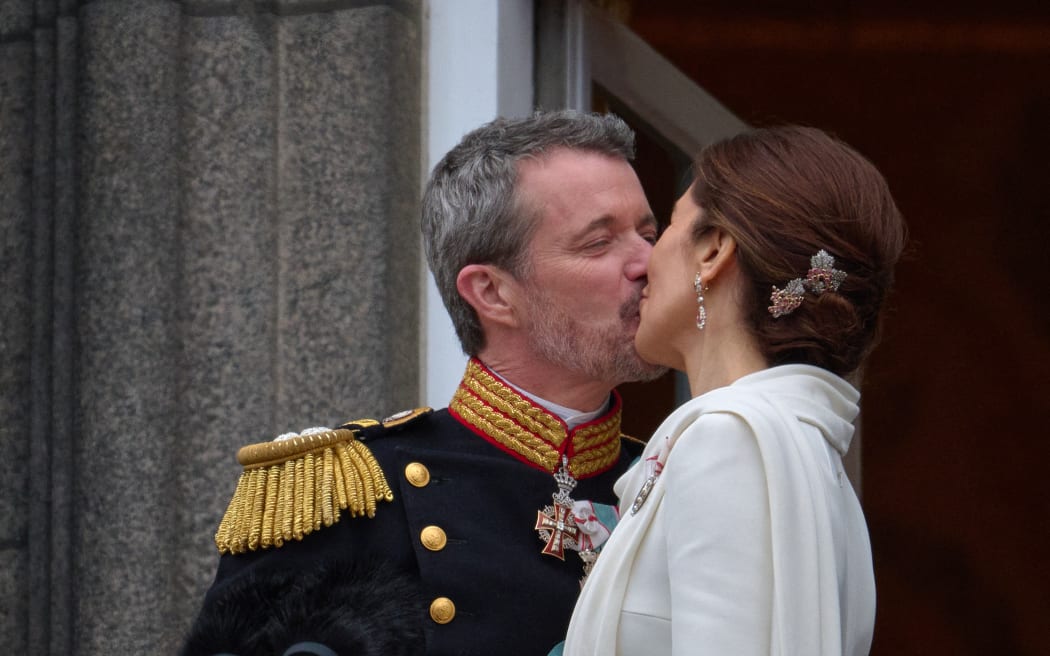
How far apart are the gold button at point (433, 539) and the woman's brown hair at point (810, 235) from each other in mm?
643

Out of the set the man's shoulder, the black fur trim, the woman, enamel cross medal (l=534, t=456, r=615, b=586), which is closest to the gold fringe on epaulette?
the man's shoulder

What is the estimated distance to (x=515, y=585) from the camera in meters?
2.20

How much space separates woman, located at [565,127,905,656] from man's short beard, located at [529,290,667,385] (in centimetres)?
39

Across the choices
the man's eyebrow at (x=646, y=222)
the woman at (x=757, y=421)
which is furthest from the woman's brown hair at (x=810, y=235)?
the man's eyebrow at (x=646, y=222)

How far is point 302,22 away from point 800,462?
1.70 meters

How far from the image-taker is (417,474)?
2.29 metres

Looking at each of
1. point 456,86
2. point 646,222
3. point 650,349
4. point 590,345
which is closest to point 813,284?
point 650,349

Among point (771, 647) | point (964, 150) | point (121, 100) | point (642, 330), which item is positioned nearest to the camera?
point (771, 647)

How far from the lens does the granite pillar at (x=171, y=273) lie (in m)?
2.86

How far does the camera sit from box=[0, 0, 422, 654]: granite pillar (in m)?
2.86

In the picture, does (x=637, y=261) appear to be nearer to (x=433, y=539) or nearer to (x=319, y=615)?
(x=433, y=539)

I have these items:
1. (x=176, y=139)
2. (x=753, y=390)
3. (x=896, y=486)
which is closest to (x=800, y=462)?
(x=753, y=390)

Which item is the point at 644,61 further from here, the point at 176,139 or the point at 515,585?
the point at 515,585

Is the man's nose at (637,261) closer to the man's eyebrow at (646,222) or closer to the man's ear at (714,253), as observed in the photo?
the man's eyebrow at (646,222)
